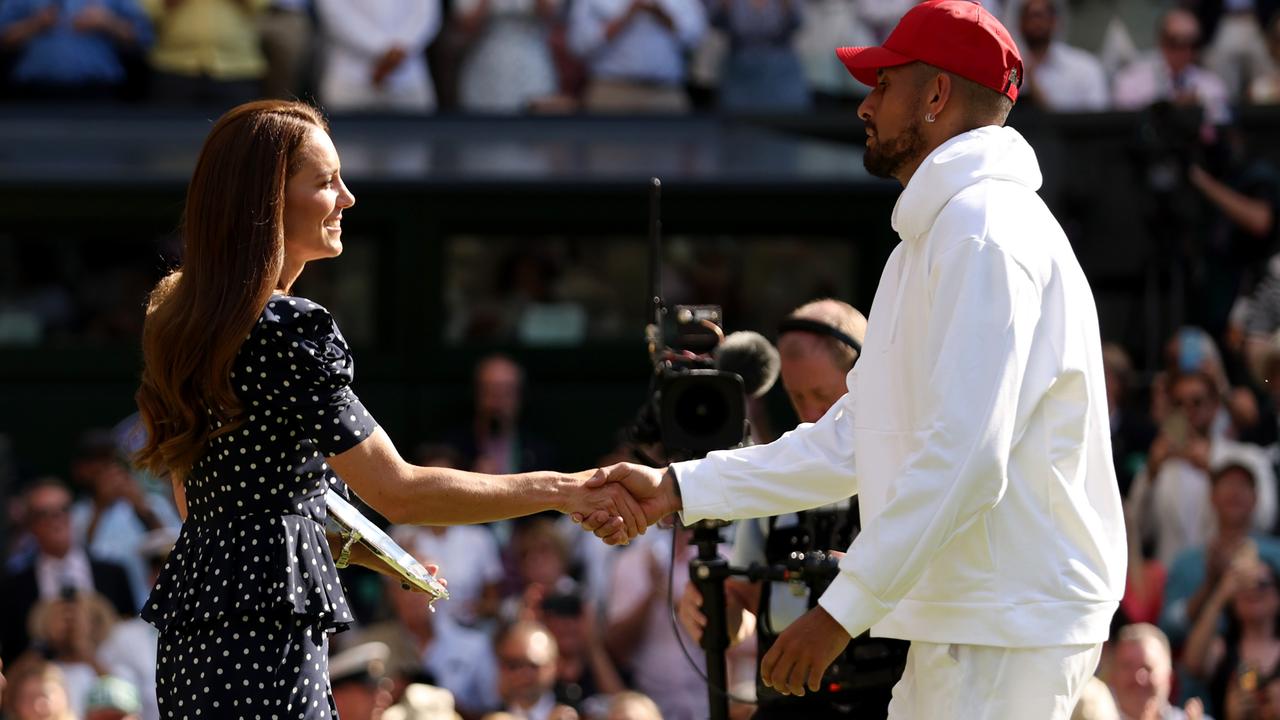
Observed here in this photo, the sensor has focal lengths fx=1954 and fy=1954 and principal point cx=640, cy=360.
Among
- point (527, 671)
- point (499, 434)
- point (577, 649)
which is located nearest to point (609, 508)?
point (527, 671)

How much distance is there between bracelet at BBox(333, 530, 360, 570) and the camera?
11.9ft

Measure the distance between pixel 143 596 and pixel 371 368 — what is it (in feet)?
6.24

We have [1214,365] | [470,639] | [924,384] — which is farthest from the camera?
[1214,365]

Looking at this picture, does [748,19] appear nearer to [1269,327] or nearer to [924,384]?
[1269,327]

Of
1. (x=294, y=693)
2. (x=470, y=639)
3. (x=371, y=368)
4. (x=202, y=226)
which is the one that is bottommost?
(x=470, y=639)

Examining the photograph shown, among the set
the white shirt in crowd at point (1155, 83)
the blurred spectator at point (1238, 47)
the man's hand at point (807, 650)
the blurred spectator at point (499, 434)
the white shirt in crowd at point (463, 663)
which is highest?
the blurred spectator at point (1238, 47)

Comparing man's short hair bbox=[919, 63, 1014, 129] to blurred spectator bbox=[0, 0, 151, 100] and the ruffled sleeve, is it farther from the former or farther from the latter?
blurred spectator bbox=[0, 0, 151, 100]

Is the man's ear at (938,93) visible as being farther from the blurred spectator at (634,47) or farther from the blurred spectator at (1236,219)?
the blurred spectator at (634,47)

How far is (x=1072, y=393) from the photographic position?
3.41 meters

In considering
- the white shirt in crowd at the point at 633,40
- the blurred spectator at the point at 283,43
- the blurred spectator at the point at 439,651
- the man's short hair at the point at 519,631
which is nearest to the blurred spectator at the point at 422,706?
the man's short hair at the point at 519,631

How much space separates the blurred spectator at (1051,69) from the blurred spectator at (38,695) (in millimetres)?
5897

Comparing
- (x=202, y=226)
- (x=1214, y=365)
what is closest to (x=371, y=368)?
(x=1214, y=365)

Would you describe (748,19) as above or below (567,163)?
above

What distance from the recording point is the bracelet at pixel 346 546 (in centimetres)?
363
